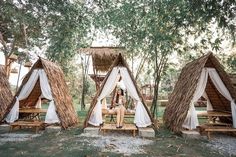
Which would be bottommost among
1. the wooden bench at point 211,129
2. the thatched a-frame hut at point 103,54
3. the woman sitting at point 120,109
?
the wooden bench at point 211,129

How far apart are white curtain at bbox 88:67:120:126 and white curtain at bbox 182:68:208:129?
8.59 ft

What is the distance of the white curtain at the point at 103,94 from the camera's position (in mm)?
8883

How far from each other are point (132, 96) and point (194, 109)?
2030mm

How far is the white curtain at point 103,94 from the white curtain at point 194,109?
2.62m

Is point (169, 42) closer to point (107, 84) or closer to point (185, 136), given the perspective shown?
point (107, 84)

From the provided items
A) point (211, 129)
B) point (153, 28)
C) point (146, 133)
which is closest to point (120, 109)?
point (146, 133)

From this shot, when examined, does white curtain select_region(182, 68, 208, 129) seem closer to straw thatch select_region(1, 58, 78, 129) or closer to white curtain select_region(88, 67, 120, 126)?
white curtain select_region(88, 67, 120, 126)

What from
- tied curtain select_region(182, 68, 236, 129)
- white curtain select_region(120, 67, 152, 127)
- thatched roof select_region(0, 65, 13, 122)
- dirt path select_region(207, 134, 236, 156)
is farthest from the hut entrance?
thatched roof select_region(0, 65, 13, 122)

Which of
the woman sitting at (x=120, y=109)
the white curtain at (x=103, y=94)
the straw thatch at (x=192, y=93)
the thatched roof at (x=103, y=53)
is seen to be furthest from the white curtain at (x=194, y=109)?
the thatched roof at (x=103, y=53)

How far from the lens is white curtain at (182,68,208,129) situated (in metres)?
8.45

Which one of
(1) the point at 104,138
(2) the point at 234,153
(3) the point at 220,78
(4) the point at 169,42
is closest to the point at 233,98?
(3) the point at 220,78

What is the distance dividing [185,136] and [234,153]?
196 centimetres

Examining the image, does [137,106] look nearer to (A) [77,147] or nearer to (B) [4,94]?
(A) [77,147]

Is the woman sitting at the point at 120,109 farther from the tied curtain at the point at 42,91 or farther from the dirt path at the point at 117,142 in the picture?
the tied curtain at the point at 42,91
